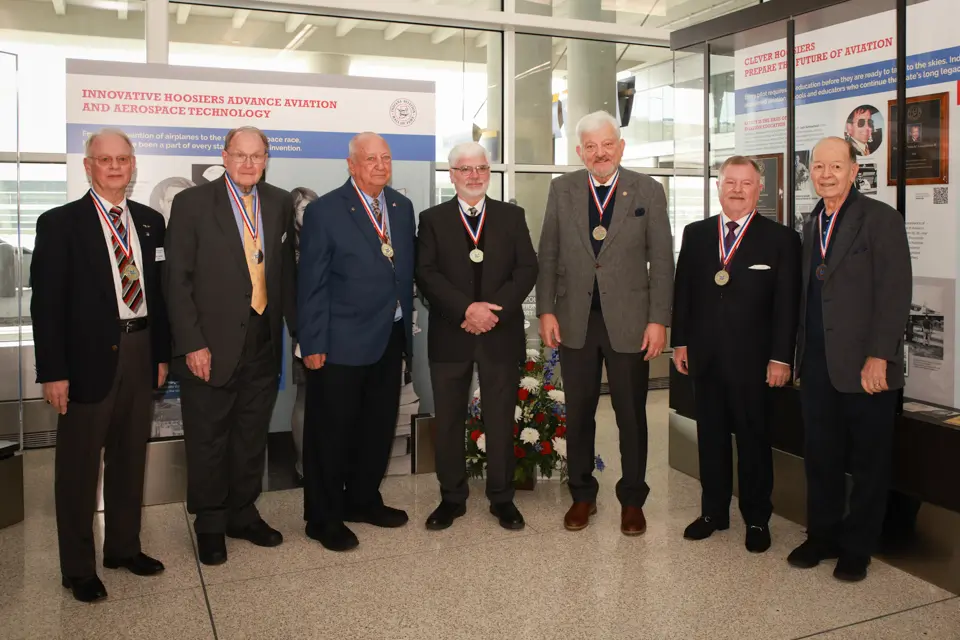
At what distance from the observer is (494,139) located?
6.88 meters

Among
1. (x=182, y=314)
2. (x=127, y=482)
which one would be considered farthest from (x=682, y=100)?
(x=127, y=482)

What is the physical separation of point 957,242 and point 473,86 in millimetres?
4242

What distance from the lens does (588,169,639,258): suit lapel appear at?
149 inches

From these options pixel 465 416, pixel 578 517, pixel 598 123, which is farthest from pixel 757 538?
pixel 598 123

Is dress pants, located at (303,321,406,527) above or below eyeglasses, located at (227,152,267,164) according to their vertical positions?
below

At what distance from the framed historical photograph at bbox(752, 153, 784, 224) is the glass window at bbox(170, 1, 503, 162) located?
281 cm

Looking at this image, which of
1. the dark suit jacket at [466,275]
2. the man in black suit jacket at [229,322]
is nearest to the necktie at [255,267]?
the man in black suit jacket at [229,322]

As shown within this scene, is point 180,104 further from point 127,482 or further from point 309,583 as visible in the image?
point 309,583

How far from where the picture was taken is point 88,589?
124 inches

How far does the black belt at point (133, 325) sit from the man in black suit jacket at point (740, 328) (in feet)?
7.75

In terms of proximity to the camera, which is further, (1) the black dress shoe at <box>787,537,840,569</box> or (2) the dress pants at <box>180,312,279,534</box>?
(2) the dress pants at <box>180,312,279,534</box>

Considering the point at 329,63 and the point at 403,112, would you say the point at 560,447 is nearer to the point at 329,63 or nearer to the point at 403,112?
the point at 403,112

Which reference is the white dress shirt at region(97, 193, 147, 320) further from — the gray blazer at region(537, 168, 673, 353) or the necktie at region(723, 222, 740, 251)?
the necktie at region(723, 222, 740, 251)

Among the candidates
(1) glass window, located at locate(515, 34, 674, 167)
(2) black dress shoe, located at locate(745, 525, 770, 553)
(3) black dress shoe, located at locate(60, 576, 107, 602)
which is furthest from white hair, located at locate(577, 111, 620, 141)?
(1) glass window, located at locate(515, 34, 674, 167)
